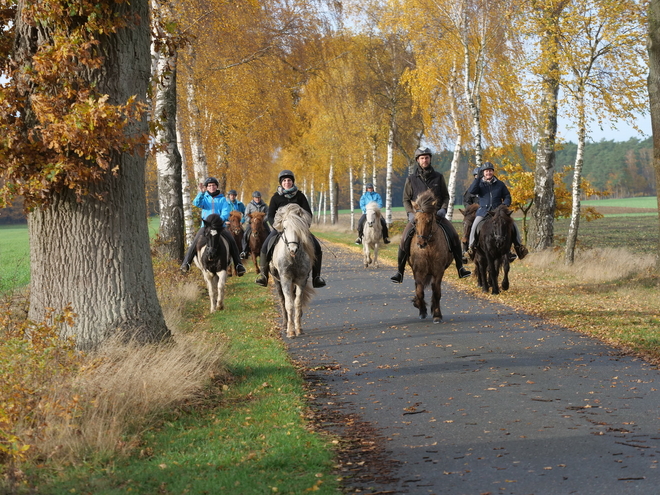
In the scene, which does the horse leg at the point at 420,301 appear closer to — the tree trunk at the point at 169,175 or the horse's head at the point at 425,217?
the horse's head at the point at 425,217

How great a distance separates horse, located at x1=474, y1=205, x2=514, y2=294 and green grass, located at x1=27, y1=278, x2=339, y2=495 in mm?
7196

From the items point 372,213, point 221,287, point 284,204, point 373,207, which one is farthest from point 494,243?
point 373,207

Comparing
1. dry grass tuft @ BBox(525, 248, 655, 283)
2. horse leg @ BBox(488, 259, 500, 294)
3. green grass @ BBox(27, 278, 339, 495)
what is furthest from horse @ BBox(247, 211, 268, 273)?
green grass @ BBox(27, 278, 339, 495)

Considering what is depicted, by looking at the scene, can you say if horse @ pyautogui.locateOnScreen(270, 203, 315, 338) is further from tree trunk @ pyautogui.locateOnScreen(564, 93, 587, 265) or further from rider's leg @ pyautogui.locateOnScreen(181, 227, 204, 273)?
tree trunk @ pyautogui.locateOnScreen(564, 93, 587, 265)

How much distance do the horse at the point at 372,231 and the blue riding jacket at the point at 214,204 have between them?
22.5ft

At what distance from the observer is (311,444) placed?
596cm

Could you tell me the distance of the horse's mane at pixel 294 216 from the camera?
1159cm

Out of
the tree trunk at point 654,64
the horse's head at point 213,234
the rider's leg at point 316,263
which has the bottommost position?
the rider's leg at point 316,263

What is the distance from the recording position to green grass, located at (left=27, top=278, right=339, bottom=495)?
5.14 meters

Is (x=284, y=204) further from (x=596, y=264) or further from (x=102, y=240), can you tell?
(x=596, y=264)

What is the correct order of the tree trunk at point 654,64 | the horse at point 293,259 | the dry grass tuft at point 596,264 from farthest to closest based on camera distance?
the dry grass tuft at point 596,264 → the tree trunk at point 654,64 → the horse at point 293,259

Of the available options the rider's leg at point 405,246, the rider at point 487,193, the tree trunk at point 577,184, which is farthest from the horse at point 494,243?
the tree trunk at point 577,184

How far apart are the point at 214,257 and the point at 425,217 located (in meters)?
4.66

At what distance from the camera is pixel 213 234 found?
14.8m
